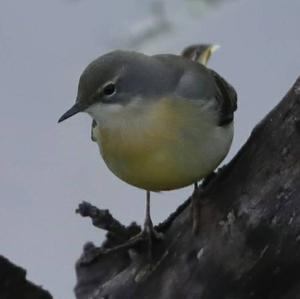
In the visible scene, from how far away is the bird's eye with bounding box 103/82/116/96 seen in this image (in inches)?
77.6

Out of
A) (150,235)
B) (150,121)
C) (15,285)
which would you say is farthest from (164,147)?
(15,285)

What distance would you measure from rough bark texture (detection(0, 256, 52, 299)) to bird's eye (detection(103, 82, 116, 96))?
0.33 meters

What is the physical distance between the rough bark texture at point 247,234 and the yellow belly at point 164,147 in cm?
5

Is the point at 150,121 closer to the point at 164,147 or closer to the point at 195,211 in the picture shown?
the point at 164,147

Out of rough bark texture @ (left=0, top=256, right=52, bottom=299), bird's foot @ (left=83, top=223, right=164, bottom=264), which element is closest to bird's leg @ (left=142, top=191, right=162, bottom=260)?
bird's foot @ (left=83, top=223, right=164, bottom=264)

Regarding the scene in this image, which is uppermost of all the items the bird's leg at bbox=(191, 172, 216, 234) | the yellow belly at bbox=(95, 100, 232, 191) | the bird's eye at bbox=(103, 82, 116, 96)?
the bird's eye at bbox=(103, 82, 116, 96)

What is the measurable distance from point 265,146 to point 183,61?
32 centimetres

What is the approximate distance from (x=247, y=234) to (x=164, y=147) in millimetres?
224

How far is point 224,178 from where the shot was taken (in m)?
1.93

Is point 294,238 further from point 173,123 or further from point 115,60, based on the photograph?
point 115,60

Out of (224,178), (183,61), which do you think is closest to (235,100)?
(183,61)

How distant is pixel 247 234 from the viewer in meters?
1.81

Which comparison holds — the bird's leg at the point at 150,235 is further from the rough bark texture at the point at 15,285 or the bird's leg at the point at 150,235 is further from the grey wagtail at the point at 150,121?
the rough bark texture at the point at 15,285

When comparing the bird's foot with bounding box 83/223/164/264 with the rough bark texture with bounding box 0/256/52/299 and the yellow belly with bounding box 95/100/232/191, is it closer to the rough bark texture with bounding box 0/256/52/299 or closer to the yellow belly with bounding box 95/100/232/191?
the yellow belly with bounding box 95/100/232/191
